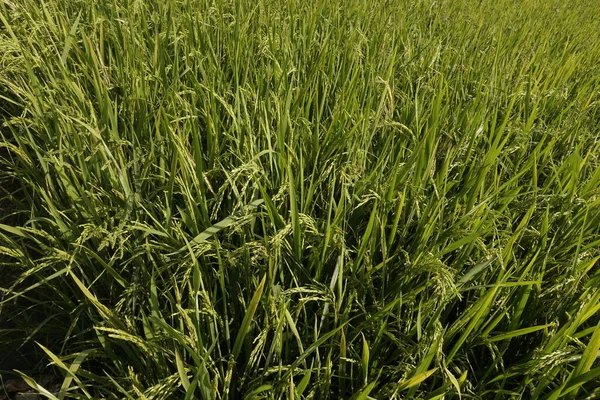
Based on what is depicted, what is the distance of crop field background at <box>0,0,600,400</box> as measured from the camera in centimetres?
95

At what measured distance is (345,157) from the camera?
140cm

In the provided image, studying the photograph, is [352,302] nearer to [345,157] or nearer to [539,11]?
[345,157]

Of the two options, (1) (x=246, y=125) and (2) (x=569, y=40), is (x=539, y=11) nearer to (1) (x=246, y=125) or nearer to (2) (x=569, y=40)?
(2) (x=569, y=40)

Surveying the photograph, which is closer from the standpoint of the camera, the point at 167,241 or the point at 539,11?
the point at 167,241

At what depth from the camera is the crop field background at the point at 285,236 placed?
950 mm

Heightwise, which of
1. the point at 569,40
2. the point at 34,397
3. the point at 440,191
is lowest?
the point at 34,397

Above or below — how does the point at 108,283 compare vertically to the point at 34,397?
above

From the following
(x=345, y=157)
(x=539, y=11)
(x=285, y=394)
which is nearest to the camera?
(x=285, y=394)

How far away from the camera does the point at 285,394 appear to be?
0.94 meters

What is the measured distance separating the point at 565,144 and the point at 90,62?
1.56m

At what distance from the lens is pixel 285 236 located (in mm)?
1109

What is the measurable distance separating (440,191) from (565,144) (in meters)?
0.68

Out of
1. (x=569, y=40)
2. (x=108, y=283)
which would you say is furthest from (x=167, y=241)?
(x=569, y=40)

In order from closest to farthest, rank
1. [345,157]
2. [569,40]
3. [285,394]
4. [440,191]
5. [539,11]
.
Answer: [285,394], [440,191], [345,157], [569,40], [539,11]
